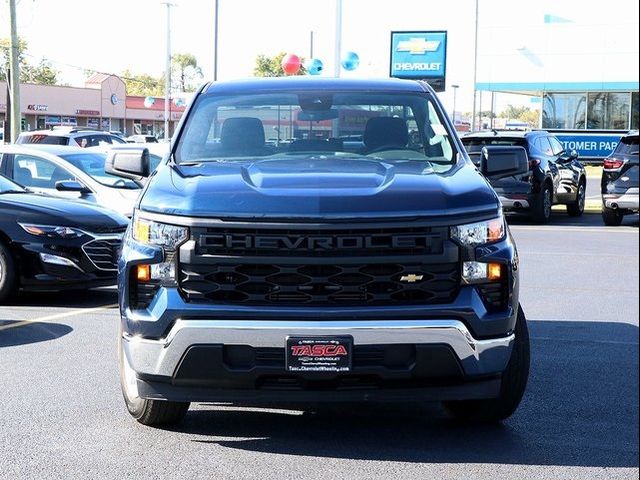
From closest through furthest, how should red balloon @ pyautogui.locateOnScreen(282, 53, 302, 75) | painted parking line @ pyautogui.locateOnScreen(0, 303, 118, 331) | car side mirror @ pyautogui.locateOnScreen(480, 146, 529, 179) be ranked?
car side mirror @ pyautogui.locateOnScreen(480, 146, 529, 179)
painted parking line @ pyautogui.locateOnScreen(0, 303, 118, 331)
red balloon @ pyautogui.locateOnScreen(282, 53, 302, 75)

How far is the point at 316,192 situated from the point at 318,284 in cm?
43

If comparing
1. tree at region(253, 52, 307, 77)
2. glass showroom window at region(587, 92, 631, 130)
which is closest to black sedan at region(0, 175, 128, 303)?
glass showroom window at region(587, 92, 631, 130)

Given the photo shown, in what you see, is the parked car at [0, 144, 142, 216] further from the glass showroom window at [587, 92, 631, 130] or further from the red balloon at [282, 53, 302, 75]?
the glass showroom window at [587, 92, 631, 130]

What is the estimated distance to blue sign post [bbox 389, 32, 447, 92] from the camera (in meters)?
36.7

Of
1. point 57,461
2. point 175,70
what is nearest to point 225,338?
point 57,461

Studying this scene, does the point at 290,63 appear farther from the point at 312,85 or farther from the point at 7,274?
the point at 312,85

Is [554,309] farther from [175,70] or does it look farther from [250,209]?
[175,70]

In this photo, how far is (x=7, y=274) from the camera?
9.44m

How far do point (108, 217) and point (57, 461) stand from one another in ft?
17.1

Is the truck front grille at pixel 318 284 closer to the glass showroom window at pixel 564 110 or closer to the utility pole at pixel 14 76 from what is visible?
the utility pole at pixel 14 76

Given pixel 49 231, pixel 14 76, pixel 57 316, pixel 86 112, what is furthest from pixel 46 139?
pixel 86 112

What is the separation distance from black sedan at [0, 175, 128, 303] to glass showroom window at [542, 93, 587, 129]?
37.6 meters

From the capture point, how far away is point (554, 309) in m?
9.69

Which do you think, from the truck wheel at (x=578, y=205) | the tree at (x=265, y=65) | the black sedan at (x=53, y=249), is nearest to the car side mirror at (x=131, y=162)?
the black sedan at (x=53, y=249)
